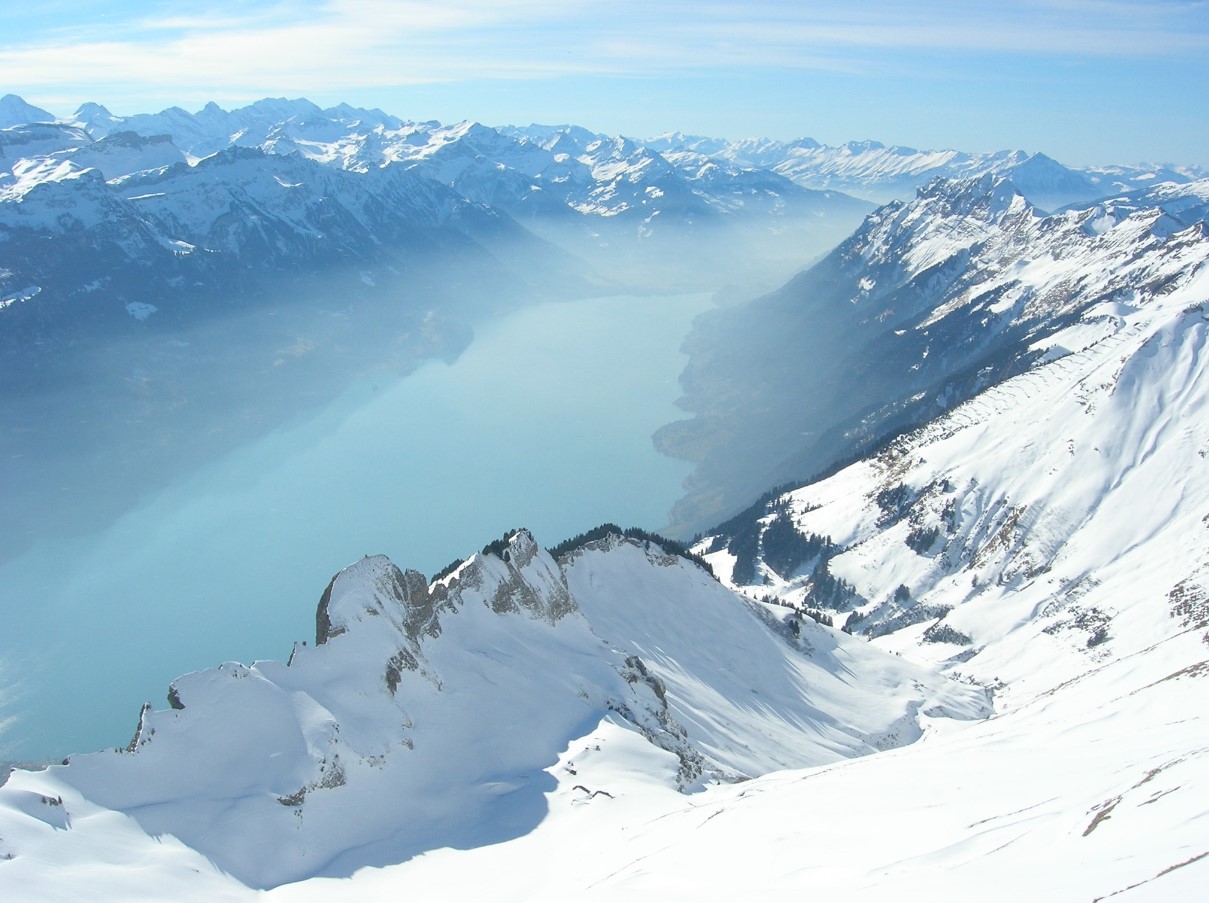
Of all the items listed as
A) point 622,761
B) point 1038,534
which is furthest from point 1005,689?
point 622,761

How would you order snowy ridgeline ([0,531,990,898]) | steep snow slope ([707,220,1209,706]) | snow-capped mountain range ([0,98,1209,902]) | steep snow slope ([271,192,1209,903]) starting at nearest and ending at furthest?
1. steep snow slope ([271,192,1209,903])
2. snow-capped mountain range ([0,98,1209,902])
3. snowy ridgeline ([0,531,990,898])
4. steep snow slope ([707,220,1209,706])

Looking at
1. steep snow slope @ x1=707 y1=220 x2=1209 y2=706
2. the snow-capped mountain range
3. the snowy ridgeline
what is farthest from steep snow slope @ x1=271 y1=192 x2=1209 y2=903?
the snowy ridgeline

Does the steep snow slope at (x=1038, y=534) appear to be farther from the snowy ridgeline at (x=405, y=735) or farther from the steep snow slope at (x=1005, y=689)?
the snowy ridgeline at (x=405, y=735)

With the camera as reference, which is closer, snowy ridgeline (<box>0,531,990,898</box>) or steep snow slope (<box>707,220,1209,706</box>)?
snowy ridgeline (<box>0,531,990,898</box>)

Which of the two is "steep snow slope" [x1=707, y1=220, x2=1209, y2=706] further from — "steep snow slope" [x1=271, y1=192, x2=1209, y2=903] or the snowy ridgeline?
the snowy ridgeline

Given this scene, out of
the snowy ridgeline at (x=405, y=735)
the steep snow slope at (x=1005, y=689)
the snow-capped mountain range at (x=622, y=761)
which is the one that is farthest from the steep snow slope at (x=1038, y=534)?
the snowy ridgeline at (x=405, y=735)

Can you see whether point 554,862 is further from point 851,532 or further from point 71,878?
point 851,532

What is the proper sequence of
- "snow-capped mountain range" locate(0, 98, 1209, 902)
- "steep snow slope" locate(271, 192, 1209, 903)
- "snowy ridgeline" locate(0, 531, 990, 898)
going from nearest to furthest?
"steep snow slope" locate(271, 192, 1209, 903)
"snow-capped mountain range" locate(0, 98, 1209, 902)
"snowy ridgeline" locate(0, 531, 990, 898)

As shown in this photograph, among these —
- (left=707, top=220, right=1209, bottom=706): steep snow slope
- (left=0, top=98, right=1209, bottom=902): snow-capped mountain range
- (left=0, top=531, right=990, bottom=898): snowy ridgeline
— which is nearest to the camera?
(left=0, top=98, right=1209, bottom=902): snow-capped mountain range

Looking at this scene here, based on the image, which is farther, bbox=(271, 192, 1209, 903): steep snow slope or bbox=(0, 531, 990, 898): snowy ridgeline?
bbox=(0, 531, 990, 898): snowy ridgeline
